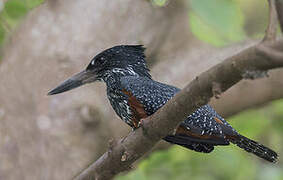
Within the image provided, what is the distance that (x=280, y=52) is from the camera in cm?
198

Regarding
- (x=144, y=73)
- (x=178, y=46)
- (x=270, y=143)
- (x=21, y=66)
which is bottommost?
(x=270, y=143)

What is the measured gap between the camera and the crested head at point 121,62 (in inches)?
166

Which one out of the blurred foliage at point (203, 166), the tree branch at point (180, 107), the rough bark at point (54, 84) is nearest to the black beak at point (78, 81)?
the blurred foliage at point (203, 166)

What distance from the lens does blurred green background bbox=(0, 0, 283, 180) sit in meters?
3.57

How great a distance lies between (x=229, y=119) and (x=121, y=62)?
2.28m

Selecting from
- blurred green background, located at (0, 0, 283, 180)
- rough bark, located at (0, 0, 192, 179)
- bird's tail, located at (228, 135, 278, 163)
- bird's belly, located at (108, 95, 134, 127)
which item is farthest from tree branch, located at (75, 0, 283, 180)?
rough bark, located at (0, 0, 192, 179)

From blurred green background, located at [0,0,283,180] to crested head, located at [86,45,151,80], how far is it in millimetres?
536

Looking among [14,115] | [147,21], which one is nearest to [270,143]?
[147,21]

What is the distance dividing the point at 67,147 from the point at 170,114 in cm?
312

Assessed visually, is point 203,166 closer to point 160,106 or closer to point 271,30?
point 160,106

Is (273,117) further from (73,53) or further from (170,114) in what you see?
(170,114)

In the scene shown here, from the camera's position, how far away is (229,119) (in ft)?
20.4

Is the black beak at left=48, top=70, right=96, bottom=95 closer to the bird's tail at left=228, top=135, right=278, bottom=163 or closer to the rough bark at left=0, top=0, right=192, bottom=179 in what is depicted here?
the rough bark at left=0, top=0, right=192, bottom=179

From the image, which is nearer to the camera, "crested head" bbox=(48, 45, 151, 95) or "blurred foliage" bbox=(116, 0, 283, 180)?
"crested head" bbox=(48, 45, 151, 95)
